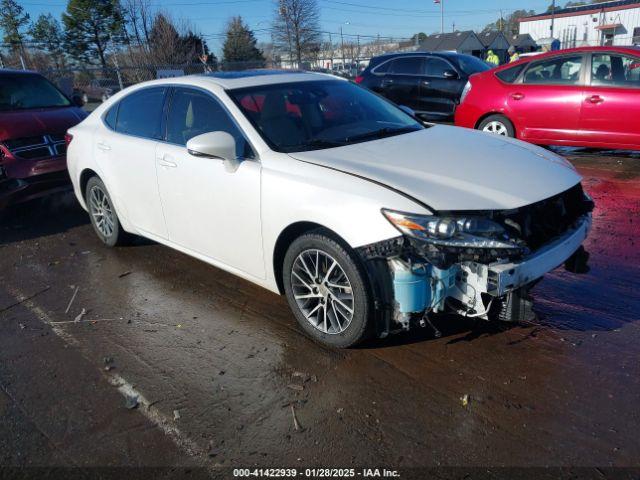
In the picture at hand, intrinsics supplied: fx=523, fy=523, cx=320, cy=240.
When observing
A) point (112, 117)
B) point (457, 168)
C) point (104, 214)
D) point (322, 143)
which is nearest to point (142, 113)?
point (112, 117)

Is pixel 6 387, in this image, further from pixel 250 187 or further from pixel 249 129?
pixel 249 129

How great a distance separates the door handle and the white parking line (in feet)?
4.85

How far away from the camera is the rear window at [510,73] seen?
27.2 feet

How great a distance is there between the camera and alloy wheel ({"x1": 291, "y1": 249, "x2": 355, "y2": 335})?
3182 millimetres

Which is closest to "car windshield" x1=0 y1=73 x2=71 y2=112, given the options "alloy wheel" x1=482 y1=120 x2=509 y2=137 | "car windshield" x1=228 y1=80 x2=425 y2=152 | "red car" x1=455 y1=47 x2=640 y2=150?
"car windshield" x1=228 y1=80 x2=425 y2=152

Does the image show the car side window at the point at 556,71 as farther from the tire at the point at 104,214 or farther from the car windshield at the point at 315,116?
the tire at the point at 104,214

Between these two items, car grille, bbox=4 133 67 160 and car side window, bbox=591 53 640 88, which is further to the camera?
car side window, bbox=591 53 640 88

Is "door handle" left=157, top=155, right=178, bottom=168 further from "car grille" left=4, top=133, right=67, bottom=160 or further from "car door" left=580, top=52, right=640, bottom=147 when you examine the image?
"car door" left=580, top=52, right=640, bottom=147

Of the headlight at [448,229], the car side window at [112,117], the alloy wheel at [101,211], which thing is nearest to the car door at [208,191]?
the car side window at [112,117]

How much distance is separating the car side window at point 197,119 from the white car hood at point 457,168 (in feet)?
1.77

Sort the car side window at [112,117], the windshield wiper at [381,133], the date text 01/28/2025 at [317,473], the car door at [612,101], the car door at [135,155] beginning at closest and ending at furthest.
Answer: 1. the date text 01/28/2025 at [317,473]
2. the windshield wiper at [381,133]
3. the car door at [135,155]
4. the car side window at [112,117]
5. the car door at [612,101]

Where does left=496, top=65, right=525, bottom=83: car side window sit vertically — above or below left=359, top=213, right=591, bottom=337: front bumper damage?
above

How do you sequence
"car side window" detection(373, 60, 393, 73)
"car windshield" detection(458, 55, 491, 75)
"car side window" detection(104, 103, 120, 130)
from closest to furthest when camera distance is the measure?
"car side window" detection(104, 103, 120, 130) → "car windshield" detection(458, 55, 491, 75) → "car side window" detection(373, 60, 393, 73)

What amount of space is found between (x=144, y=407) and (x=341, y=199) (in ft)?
5.36
